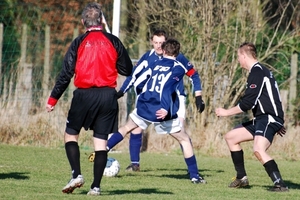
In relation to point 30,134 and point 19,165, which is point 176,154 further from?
point 19,165

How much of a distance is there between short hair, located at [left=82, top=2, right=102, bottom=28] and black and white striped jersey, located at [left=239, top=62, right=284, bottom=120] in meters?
2.16

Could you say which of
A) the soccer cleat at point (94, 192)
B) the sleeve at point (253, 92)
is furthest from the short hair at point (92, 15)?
the sleeve at point (253, 92)

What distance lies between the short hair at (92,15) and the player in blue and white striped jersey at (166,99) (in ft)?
7.13

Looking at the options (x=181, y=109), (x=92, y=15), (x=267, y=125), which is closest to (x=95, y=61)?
(x=92, y=15)

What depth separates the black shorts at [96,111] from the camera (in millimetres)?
7809

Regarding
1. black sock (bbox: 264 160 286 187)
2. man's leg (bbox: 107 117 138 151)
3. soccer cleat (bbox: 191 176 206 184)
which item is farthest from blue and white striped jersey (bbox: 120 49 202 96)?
black sock (bbox: 264 160 286 187)

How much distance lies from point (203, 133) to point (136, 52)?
3.58m

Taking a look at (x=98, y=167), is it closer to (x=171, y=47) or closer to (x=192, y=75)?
(x=171, y=47)

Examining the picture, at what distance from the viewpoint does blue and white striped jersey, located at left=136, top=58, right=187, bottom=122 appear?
9.92 m

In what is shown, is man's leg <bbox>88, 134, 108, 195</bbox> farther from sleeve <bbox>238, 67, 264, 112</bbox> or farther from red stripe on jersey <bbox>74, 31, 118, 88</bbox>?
sleeve <bbox>238, 67, 264, 112</bbox>

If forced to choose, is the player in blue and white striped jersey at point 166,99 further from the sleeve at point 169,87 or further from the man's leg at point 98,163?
the man's leg at point 98,163

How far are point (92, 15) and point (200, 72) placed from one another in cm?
759

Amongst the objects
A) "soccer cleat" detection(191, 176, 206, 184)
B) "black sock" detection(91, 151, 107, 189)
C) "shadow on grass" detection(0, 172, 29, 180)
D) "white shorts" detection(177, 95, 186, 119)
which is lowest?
"soccer cleat" detection(191, 176, 206, 184)

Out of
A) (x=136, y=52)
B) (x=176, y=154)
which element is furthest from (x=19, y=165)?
(x=136, y=52)
